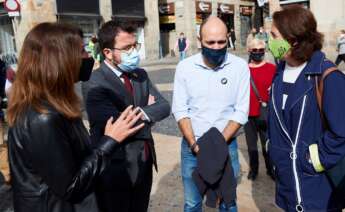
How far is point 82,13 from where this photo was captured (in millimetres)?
22906

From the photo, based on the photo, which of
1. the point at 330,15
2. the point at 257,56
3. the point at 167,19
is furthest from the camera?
the point at 167,19

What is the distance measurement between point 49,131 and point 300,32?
1.58 m

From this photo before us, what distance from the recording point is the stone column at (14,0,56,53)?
2048 cm

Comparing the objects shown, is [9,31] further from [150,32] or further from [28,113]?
[28,113]

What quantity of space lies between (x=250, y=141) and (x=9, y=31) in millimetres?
20238

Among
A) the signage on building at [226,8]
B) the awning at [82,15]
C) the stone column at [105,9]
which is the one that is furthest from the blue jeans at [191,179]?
the signage on building at [226,8]

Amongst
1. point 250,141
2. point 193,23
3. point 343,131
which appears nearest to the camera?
point 343,131

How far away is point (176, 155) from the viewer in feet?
19.6

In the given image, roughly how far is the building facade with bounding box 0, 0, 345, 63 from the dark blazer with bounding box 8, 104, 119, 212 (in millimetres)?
13740

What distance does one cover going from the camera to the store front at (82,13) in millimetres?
22000

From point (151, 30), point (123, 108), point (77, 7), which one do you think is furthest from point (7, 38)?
point (123, 108)

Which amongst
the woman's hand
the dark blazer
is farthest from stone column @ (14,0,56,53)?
the dark blazer

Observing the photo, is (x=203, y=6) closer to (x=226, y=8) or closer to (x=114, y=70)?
(x=226, y=8)

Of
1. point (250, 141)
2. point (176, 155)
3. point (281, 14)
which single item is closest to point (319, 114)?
point (281, 14)
